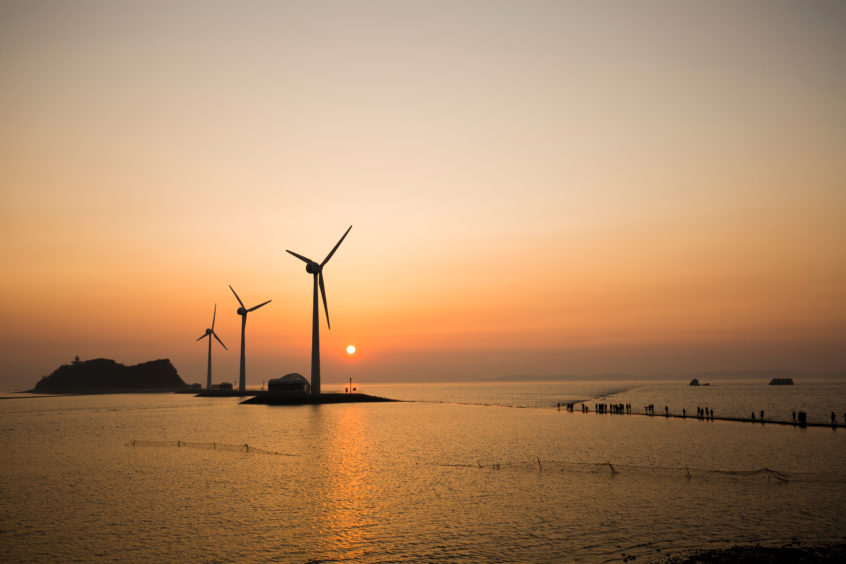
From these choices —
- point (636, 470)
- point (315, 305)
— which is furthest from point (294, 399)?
point (636, 470)

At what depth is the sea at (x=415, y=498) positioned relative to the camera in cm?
2750

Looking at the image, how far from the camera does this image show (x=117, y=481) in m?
45.7

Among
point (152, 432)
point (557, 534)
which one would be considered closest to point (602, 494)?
point (557, 534)

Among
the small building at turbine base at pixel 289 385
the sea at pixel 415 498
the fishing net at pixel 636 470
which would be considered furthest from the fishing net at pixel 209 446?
the small building at turbine base at pixel 289 385

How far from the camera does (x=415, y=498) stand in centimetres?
3912

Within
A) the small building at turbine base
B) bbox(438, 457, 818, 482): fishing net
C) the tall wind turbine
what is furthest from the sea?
the small building at turbine base

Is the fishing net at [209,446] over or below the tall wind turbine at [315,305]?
below

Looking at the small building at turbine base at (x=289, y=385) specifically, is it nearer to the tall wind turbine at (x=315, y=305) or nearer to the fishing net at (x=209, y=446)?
the tall wind turbine at (x=315, y=305)

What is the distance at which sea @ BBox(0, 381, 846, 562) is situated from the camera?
27.5 meters

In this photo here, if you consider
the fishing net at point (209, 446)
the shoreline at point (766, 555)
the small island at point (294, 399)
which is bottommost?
the small island at point (294, 399)

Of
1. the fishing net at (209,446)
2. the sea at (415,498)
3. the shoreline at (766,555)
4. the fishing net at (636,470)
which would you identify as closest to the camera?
the shoreline at (766,555)

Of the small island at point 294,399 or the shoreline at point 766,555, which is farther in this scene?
the small island at point 294,399

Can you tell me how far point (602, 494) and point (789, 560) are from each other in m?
17.2

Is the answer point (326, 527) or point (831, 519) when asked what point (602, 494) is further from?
point (326, 527)
